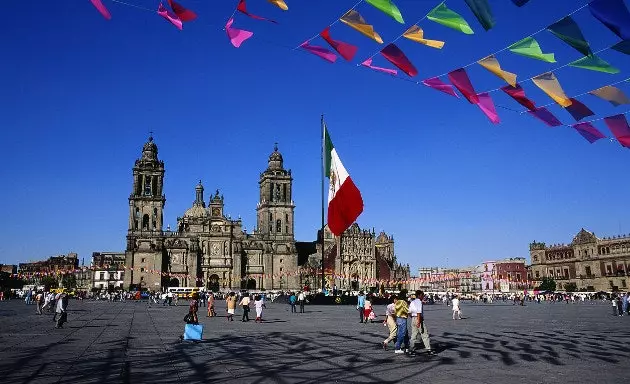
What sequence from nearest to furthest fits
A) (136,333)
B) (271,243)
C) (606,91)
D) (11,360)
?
1. (606,91)
2. (11,360)
3. (136,333)
4. (271,243)

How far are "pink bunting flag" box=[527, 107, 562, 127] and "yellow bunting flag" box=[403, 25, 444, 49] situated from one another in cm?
223

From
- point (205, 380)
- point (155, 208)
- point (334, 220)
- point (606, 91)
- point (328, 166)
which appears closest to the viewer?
point (205, 380)

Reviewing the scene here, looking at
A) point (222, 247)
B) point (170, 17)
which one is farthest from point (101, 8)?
point (222, 247)

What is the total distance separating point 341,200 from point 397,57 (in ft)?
18.3

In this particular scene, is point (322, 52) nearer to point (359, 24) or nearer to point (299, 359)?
point (359, 24)

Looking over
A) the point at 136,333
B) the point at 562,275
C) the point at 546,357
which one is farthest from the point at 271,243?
the point at 546,357

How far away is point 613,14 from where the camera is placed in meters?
6.60

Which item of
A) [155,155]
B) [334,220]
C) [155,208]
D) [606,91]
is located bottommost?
[334,220]

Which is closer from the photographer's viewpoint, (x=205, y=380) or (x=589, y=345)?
(x=205, y=380)

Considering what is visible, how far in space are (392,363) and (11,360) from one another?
7293 mm

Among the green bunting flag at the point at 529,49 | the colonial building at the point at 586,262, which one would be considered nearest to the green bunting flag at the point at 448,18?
the green bunting flag at the point at 529,49

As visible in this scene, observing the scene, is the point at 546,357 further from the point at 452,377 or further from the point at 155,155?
the point at 155,155

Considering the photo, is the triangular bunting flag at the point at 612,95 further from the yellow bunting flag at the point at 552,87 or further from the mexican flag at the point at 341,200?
the mexican flag at the point at 341,200

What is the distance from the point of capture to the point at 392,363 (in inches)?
386
